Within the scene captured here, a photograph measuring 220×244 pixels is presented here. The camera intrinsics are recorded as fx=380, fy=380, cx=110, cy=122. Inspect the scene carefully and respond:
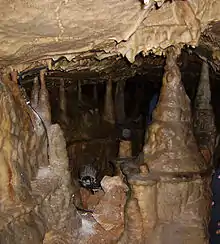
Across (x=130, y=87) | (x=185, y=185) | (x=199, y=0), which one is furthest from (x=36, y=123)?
(x=130, y=87)

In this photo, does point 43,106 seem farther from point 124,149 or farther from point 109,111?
point 109,111

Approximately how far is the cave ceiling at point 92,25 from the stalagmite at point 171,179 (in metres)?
1.60

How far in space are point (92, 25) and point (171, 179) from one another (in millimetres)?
3356

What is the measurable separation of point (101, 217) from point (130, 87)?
10973 millimetres

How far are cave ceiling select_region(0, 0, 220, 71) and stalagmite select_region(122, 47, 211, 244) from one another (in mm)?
1602

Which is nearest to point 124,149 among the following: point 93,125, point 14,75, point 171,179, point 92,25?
point 171,179

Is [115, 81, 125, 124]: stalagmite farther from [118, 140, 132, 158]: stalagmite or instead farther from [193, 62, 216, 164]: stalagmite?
[193, 62, 216, 164]: stalagmite

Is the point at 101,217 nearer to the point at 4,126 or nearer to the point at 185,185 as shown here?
the point at 185,185

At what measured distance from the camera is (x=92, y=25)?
320 centimetres

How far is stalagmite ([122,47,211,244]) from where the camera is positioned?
19.1 feet

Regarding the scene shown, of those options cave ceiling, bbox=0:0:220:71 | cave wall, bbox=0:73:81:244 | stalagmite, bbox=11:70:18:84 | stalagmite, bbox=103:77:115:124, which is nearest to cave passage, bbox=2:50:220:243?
stalagmite, bbox=103:77:115:124

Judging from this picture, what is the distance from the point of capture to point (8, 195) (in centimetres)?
450

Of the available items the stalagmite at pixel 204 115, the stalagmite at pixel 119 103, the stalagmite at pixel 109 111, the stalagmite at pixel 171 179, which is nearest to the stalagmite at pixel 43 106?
the stalagmite at pixel 171 179

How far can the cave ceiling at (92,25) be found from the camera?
2.70m
